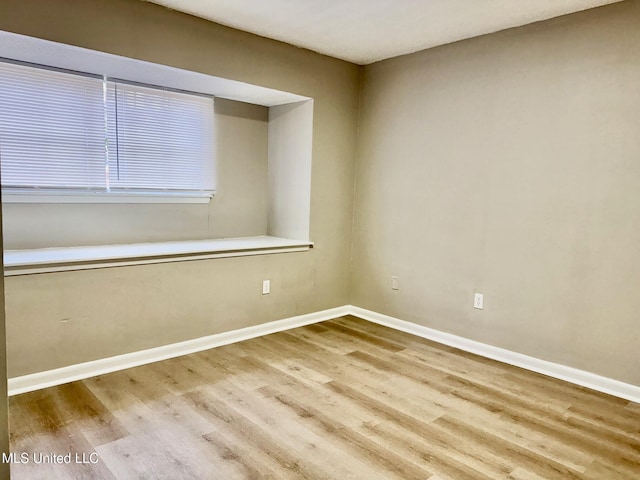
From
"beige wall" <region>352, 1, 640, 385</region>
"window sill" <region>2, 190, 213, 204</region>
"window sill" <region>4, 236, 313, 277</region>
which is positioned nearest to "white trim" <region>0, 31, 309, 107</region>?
"window sill" <region>2, 190, 213, 204</region>

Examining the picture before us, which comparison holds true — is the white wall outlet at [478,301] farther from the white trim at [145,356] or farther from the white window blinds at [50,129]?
the white window blinds at [50,129]

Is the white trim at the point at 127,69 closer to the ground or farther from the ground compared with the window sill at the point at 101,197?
farther from the ground

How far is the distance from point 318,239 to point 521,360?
1.92 m

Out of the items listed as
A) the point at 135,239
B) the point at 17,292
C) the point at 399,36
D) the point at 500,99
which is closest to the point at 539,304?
the point at 500,99

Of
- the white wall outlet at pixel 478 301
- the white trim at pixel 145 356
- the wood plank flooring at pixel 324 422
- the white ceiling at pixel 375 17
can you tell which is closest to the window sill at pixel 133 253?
the white trim at pixel 145 356

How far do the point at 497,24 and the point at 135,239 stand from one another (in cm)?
308

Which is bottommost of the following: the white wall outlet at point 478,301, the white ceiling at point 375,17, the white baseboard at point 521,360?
the white baseboard at point 521,360

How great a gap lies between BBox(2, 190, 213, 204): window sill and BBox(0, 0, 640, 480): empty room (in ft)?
0.05

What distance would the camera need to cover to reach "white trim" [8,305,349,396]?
262 centimetres

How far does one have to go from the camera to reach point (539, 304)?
3.09m

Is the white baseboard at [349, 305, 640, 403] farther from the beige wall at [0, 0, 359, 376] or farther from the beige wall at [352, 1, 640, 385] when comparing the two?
the beige wall at [0, 0, 359, 376]

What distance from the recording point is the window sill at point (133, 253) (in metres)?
2.61

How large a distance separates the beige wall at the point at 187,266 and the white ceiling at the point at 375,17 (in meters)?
0.20

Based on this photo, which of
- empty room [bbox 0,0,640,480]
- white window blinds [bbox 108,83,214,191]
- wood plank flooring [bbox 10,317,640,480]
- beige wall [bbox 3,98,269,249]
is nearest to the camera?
wood plank flooring [bbox 10,317,640,480]
